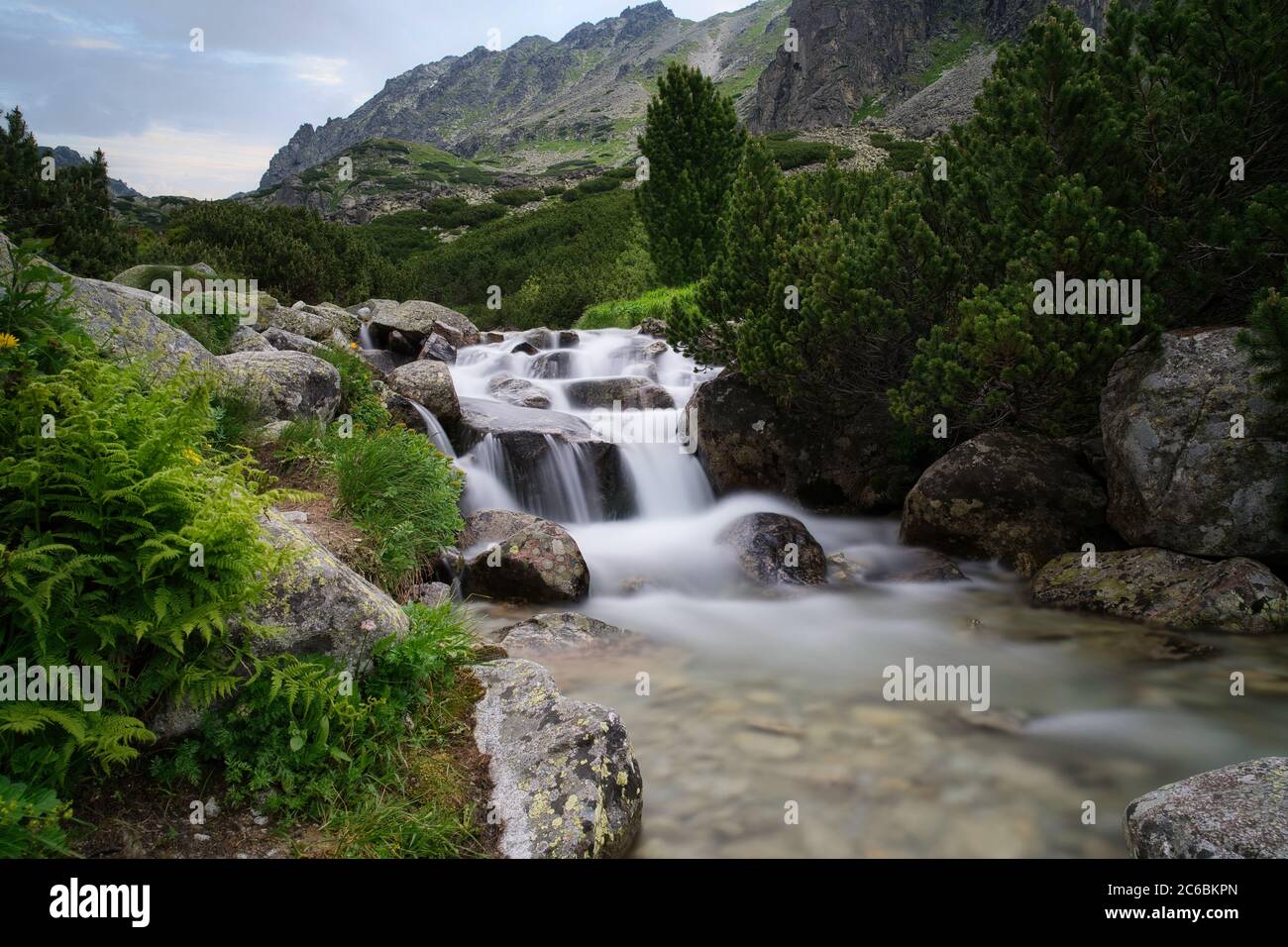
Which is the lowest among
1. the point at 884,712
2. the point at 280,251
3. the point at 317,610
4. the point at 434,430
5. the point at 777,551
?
the point at 884,712

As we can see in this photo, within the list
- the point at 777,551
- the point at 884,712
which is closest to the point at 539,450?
the point at 777,551

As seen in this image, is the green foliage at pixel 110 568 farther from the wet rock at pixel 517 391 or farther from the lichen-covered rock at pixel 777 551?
the wet rock at pixel 517 391

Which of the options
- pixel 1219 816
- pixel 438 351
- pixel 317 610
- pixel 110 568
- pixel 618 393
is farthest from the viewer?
pixel 438 351

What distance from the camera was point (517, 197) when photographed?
62.3 meters

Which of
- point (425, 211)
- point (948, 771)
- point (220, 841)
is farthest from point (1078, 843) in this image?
point (425, 211)

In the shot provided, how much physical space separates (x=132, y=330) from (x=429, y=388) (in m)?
5.38

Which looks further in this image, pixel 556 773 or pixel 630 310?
pixel 630 310

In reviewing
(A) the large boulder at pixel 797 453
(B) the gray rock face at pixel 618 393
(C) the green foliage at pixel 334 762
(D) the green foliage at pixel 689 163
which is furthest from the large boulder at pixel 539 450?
(D) the green foliage at pixel 689 163

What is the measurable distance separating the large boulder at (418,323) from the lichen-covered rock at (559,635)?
43.9 feet

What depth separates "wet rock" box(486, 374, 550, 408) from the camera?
15.5 metres

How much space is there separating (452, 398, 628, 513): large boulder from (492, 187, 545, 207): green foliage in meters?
54.2

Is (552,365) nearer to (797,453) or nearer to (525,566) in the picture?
(797,453)

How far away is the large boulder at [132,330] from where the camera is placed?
6.05 m

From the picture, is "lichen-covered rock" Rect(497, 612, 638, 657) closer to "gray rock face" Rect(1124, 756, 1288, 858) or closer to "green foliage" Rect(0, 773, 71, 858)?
"green foliage" Rect(0, 773, 71, 858)
